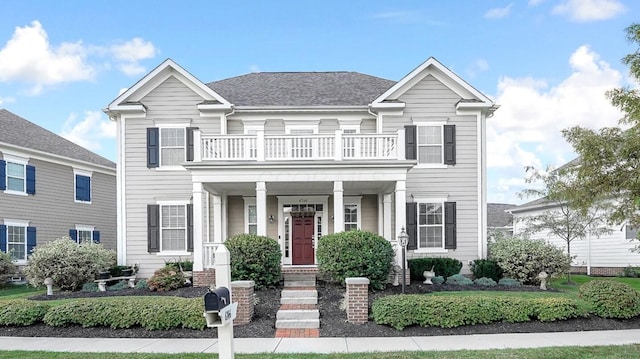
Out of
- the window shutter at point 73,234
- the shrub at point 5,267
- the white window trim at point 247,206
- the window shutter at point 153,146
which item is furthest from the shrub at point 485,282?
the window shutter at point 73,234

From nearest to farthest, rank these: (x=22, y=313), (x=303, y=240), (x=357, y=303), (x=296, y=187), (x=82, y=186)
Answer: (x=357, y=303) < (x=22, y=313) < (x=296, y=187) < (x=303, y=240) < (x=82, y=186)

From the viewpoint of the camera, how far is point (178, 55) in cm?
1669

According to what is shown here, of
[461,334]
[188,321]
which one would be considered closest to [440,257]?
[461,334]

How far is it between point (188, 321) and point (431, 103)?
1099 centimetres

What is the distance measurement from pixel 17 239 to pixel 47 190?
246 cm

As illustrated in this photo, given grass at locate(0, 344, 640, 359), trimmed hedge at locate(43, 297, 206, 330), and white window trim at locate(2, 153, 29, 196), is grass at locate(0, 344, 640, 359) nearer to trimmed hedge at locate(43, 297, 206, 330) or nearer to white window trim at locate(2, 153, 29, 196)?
trimmed hedge at locate(43, 297, 206, 330)

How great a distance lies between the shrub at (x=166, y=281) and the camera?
1338 cm

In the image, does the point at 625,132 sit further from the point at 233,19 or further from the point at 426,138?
the point at 233,19

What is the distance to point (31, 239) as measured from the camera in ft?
64.0

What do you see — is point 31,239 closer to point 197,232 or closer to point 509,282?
point 197,232

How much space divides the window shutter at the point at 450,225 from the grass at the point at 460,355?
27.2 ft

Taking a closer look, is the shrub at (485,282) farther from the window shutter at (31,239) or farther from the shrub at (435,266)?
the window shutter at (31,239)

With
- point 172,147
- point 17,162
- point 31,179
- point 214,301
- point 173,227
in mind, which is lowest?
point 173,227

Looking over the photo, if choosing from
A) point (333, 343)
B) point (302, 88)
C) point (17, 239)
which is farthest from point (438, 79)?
point (17, 239)
